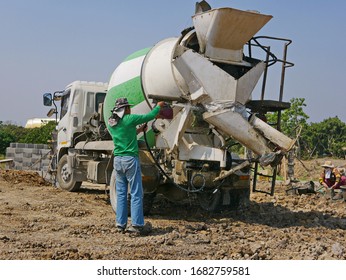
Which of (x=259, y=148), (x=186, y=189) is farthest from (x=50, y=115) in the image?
Answer: (x=259, y=148)

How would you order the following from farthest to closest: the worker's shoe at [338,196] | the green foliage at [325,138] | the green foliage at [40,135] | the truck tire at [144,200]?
the green foliage at [325,138] < the green foliage at [40,135] < the worker's shoe at [338,196] < the truck tire at [144,200]

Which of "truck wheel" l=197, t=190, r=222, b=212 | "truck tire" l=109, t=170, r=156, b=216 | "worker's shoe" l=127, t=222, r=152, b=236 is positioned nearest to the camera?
"worker's shoe" l=127, t=222, r=152, b=236

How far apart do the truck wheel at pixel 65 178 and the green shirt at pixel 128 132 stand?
5.20 m

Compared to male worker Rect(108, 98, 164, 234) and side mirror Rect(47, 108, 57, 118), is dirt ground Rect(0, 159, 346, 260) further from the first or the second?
side mirror Rect(47, 108, 57, 118)

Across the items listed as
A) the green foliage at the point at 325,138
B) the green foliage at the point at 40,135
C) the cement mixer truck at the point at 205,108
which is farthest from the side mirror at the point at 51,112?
the green foliage at the point at 325,138

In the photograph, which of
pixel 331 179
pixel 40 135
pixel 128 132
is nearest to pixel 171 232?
pixel 128 132

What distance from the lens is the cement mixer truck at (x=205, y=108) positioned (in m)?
6.89

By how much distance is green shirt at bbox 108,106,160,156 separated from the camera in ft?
21.3

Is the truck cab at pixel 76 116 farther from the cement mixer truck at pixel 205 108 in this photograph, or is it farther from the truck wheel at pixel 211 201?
the truck wheel at pixel 211 201

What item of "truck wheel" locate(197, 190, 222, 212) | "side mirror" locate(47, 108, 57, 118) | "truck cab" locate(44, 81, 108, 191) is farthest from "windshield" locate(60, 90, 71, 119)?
"truck wheel" locate(197, 190, 222, 212)

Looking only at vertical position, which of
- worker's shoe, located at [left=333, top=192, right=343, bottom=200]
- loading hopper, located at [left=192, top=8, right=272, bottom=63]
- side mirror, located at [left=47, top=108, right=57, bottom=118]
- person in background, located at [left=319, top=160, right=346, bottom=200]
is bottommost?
worker's shoe, located at [left=333, top=192, right=343, bottom=200]

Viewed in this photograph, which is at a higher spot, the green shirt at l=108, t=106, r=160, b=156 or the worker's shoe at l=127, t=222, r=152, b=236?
the green shirt at l=108, t=106, r=160, b=156

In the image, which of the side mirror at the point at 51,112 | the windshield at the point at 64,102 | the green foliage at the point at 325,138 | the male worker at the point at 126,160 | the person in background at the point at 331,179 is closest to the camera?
the male worker at the point at 126,160

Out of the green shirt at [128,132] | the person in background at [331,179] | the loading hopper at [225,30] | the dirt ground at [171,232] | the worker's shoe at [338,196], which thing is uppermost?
the loading hopper at [225,30]
